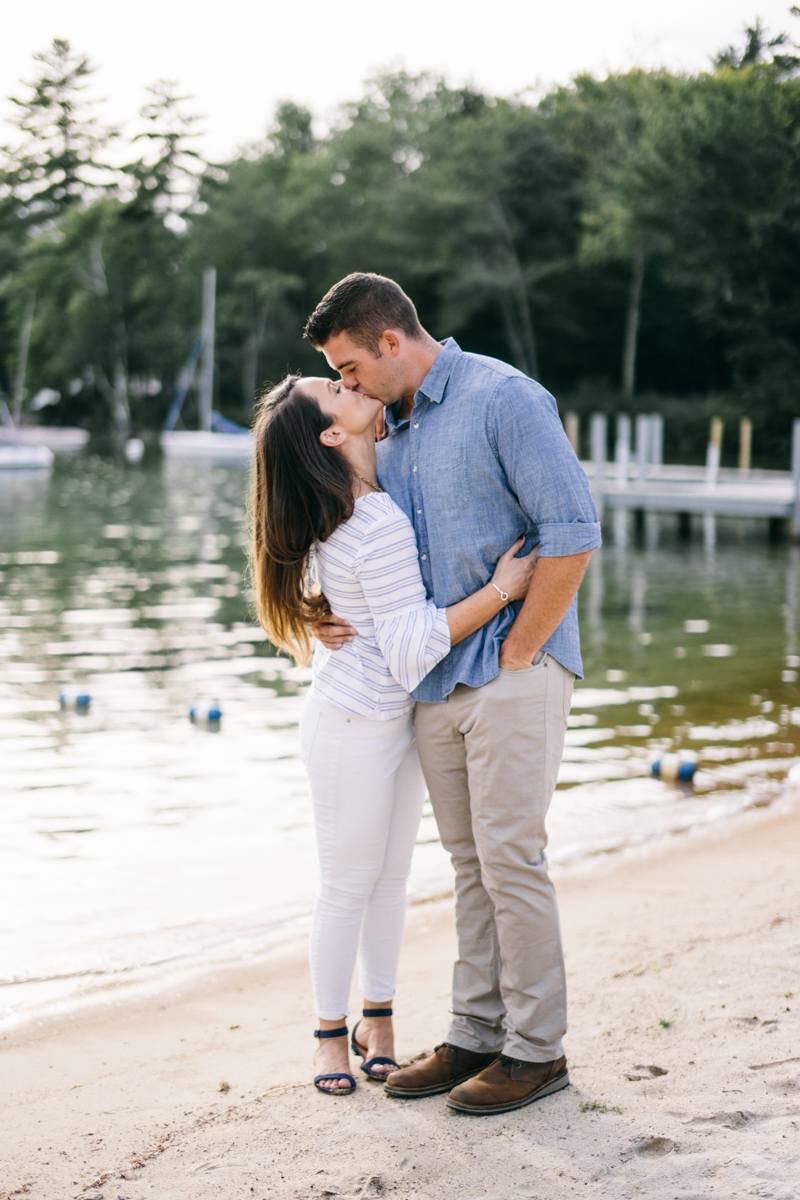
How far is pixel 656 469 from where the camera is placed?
26375mm

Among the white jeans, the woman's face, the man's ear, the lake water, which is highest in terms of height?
the man's ear

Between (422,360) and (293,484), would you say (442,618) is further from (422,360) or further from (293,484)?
(422,360)

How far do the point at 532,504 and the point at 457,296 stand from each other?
155 ft

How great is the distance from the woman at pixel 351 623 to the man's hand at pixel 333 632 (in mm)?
20

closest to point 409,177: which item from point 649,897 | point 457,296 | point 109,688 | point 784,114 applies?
point 457,296

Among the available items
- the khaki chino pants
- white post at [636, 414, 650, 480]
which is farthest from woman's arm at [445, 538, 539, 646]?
white post at [636, 414, 650, 480]

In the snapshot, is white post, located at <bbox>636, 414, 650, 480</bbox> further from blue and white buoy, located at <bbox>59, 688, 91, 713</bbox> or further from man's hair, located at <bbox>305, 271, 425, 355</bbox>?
man's hair, located at <bbox>305, 271, 425, 355</bbox>

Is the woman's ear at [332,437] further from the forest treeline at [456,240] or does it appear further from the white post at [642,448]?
the white post at [642,448]

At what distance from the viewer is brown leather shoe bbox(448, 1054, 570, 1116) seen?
120 inches

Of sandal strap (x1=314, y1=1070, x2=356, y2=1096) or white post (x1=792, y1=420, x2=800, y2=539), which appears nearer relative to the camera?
sandal strap (x1=314, y1=1070, x2=356, y2=1096)

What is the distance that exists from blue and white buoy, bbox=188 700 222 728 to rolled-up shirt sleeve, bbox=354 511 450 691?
5.58 metres

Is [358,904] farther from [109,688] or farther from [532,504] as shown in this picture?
[109,688]

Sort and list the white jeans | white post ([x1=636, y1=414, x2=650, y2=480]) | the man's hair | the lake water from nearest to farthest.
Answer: the man's hair
the white jeans
the lake water
white post ([x1=636, y1=414, x2=650, y2=480])

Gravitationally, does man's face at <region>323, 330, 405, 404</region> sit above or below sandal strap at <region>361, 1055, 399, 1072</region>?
above
